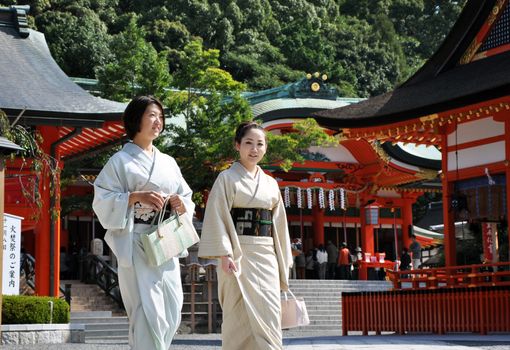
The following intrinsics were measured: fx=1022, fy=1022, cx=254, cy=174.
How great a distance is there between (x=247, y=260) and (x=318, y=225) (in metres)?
28.1

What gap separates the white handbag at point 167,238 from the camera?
664cm

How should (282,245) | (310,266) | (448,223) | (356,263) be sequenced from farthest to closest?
(356,263) → (310,266) → (448,223) → (282,245)

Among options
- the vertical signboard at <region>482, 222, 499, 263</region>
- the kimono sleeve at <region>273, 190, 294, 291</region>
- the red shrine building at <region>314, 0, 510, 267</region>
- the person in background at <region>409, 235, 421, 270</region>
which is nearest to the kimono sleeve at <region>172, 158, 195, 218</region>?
the kimono sleeve at <region>273, 190, 294, 291</region>

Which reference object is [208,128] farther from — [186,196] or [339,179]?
[186,196]

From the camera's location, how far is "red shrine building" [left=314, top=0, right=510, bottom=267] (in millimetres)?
18375

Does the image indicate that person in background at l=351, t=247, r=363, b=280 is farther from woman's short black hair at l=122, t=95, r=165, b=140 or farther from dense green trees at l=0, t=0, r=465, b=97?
woman's short black hair at l=122, t=95, r=165, b=140

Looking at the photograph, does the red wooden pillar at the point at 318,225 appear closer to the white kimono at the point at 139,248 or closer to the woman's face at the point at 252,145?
the woman's face at the point at 252,145

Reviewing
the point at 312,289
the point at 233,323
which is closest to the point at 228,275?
the point at 233,323

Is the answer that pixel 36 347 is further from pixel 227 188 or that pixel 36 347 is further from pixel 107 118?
pixel 227 188

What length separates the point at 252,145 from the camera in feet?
25.9

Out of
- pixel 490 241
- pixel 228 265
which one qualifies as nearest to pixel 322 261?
pixel 490 241

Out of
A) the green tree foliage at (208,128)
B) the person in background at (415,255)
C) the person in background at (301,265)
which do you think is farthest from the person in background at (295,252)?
the person in background at (415,255)

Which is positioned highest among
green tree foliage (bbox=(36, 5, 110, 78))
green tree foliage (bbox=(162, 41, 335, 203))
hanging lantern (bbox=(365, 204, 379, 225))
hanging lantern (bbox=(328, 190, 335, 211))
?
green tree foliage (bbox=(36, 5, 110, 78))

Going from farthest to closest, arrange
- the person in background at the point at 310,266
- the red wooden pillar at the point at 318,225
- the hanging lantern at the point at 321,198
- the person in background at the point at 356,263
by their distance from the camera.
Answer: 1. the red wooden pillar at the point at 318,225
2. the hanging lantern at the point at 321,198
3. the person in background at the point at 356,263
4. the person in background at the point at 310,266
